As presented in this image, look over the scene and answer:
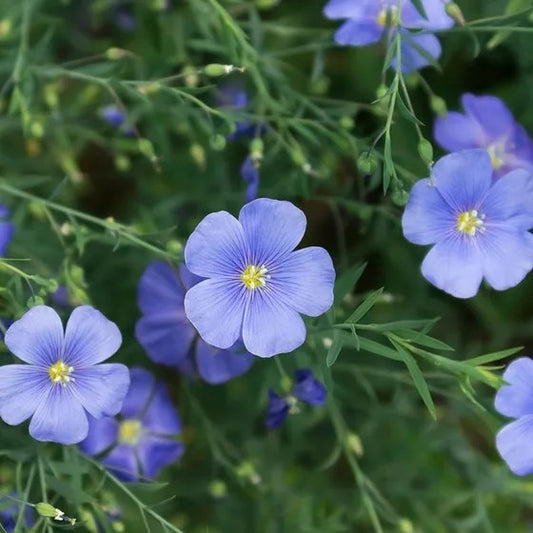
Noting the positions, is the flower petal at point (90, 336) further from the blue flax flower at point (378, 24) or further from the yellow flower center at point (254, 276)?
the blue flax flower at point (378, 24)

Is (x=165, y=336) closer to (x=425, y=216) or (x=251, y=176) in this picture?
(x=251, y=176)

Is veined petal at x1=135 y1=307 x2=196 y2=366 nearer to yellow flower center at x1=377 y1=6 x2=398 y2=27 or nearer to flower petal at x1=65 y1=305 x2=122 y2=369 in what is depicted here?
flower petal at x1=65 y1=305 x2=122 y2=369

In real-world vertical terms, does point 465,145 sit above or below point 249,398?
above

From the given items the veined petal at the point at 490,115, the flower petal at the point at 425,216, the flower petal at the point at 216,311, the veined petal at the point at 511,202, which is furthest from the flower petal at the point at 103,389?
the veined petal at the point at 490,115

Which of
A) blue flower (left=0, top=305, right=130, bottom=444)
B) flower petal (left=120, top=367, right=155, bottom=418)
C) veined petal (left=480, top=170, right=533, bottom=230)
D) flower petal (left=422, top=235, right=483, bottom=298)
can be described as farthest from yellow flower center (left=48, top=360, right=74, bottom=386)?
veined petal (left=480, top=170, right=533, bottom=230)

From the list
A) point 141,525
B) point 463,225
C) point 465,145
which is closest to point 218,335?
point 463,225

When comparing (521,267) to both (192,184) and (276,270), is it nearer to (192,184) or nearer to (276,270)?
(276,270)
